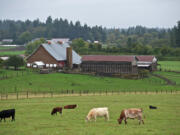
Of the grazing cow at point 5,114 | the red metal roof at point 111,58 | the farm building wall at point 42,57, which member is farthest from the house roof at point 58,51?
the grazing cow at point 5,114

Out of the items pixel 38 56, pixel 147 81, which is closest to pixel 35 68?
pixel 38 56

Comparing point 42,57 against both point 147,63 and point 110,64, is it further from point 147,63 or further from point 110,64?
point 147,63

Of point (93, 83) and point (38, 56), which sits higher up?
point (38, 56)

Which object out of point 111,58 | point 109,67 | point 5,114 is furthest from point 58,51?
point 5,114

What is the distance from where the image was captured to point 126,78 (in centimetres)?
7031

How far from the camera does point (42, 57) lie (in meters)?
83.8

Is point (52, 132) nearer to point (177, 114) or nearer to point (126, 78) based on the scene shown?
point (177, 114)

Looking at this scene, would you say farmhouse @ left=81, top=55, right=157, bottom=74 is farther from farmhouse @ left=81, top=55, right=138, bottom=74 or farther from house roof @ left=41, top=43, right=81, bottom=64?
house roof @ left=41, top=43, right=81, bottom=64

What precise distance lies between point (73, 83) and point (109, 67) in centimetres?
2127

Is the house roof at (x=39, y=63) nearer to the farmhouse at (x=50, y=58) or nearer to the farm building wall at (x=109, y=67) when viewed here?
the farmhouse at (x=50, y=58)

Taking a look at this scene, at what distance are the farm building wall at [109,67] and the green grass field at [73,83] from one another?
859 cm

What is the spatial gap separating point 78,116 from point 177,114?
8.03 metres

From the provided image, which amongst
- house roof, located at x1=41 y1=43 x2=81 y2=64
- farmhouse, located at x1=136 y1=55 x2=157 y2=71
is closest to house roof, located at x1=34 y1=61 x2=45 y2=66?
house roof, located at x1=41 y1=43 x2=81 y2=64

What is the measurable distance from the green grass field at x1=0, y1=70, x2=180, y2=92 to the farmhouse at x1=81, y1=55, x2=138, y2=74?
348 inches
